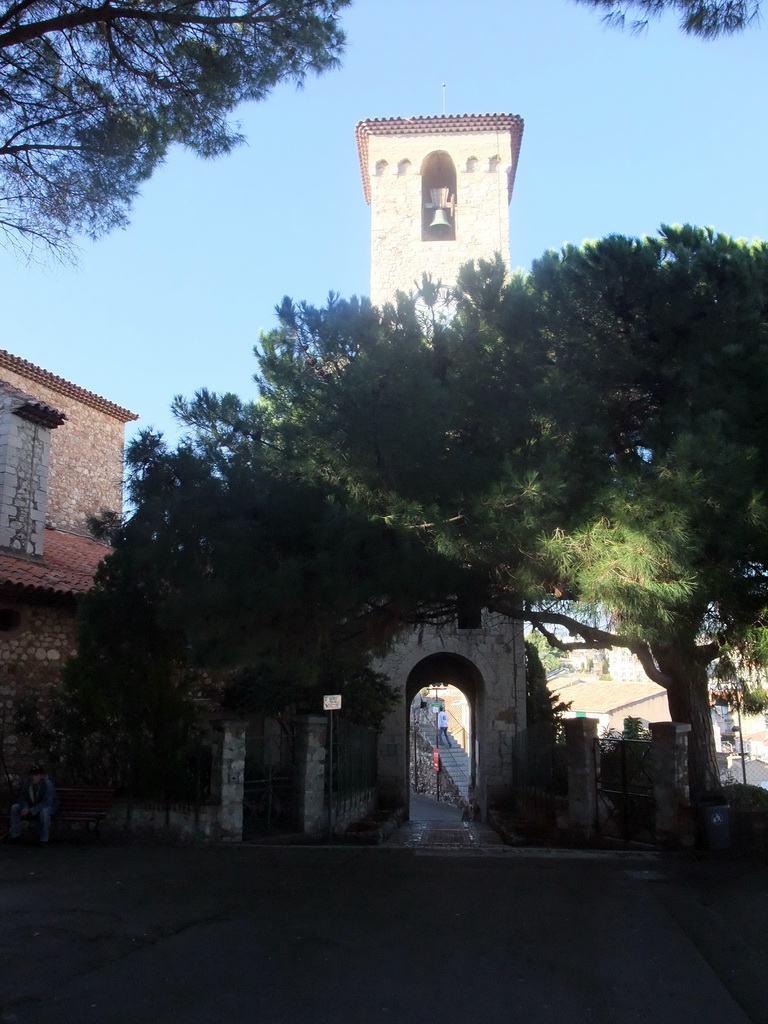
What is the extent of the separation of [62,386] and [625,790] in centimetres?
1621

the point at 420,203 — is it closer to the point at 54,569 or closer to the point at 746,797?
the point at 54,569

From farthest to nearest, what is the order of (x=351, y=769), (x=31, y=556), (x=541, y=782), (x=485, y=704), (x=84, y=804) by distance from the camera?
(x=485, y=704) → (x=31, y=556) → (x=541, y=782) → (x=351, y=769) → (x=84, y=804)

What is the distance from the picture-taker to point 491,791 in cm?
1809

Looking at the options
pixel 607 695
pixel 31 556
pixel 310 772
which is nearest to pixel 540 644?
pixel 310 772

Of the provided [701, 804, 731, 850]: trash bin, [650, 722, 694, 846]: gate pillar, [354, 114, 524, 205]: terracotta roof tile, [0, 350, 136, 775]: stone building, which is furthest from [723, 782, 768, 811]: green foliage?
[354, 114, 524, 205]: terracotta roof tile

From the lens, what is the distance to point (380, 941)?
589 cm

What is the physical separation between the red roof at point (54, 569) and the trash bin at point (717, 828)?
30.0 ft

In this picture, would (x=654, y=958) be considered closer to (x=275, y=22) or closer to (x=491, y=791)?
(x=275, y=22)

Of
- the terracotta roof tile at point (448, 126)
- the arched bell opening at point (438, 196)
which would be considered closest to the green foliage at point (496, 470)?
the arched bell opening at point (438, 196)

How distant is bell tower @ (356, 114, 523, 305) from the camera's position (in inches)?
808

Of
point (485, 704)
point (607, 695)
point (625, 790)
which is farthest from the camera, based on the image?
point (607, 695)

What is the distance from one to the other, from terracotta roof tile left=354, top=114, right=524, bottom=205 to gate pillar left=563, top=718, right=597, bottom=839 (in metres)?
15.0

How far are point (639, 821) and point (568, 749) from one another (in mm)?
1264

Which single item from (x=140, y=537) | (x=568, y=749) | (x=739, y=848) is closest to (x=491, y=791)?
(x=568, y=749)
